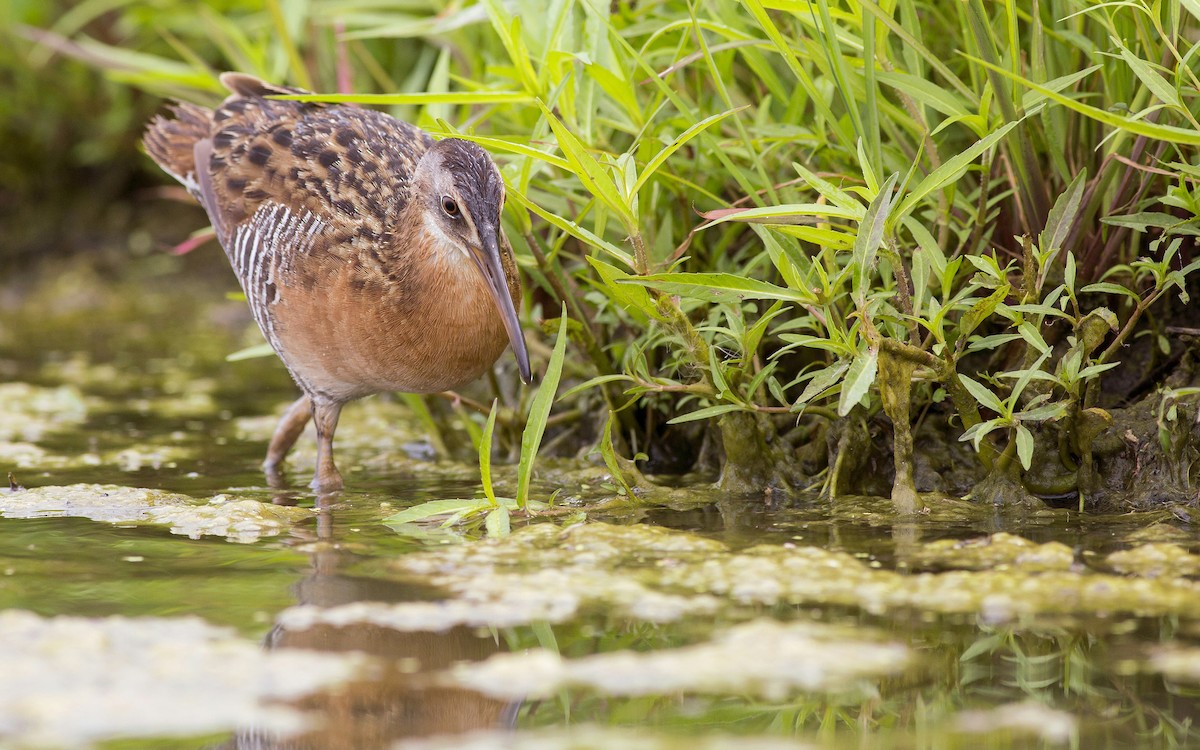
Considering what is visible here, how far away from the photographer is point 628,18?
457cm

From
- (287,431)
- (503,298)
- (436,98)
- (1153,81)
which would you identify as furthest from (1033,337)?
(287,431)

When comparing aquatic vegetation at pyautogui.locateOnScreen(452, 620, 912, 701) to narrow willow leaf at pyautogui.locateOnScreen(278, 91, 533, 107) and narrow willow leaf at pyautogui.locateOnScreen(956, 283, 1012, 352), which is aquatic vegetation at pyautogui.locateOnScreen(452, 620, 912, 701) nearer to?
narrow willow leaf at pyautogui.locateOnScreen(956, 283, 1012, 352)

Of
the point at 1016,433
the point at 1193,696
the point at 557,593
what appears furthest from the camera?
the point at 1016,433

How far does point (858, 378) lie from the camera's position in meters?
3.21

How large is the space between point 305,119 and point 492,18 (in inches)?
39.6

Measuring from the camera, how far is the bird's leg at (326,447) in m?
4.47

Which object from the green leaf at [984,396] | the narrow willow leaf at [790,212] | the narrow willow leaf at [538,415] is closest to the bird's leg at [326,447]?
the narrow willow leaf at [538,415]

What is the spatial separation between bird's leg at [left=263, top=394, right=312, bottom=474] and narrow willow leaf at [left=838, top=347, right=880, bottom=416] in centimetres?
230

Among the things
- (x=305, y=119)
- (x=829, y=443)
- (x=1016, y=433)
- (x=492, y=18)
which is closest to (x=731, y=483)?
(x=829, y=443)

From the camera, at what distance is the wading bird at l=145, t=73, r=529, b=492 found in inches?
158

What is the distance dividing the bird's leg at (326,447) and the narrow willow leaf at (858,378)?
194 cm

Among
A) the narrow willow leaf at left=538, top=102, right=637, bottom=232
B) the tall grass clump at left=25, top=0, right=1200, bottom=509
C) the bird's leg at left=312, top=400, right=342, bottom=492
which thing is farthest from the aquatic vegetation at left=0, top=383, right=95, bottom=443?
the narrow willow leaf at left=538, top=102, right=637, bottom=232

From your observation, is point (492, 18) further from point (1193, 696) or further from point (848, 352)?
point (1193, 696)

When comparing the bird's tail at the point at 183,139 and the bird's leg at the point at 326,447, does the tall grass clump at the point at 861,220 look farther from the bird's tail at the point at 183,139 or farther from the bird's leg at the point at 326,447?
the bird's tail at the point at 183,139
